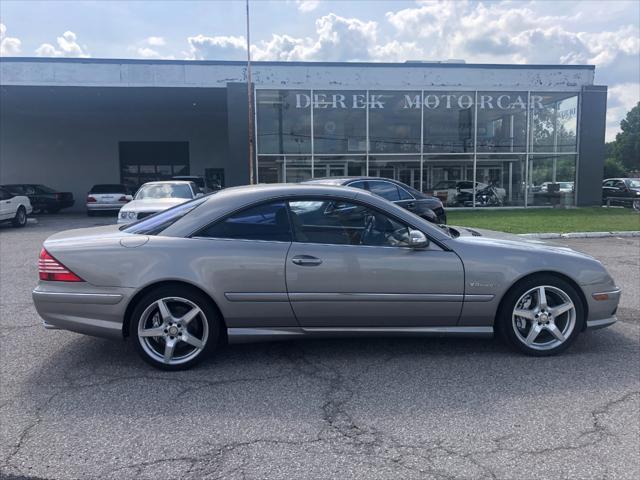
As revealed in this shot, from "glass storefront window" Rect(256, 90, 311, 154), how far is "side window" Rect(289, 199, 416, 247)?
1625 centimetres

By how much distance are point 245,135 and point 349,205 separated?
16236 mm

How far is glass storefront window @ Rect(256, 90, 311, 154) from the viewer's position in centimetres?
2009

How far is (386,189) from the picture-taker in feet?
37.4

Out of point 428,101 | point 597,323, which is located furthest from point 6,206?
point 597,323

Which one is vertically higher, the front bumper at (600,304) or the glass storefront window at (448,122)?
the glass storefront window at (448,122)

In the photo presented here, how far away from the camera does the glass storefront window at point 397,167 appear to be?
2098 centimetres

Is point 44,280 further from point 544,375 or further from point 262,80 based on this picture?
point 262,80

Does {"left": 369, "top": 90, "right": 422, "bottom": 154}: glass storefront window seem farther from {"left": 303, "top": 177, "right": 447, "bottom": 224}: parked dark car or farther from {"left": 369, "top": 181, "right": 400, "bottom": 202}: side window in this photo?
{"left": 369, "top": 181, "right": 400, "bottom": 202}: side window

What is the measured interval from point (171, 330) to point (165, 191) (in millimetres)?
9655

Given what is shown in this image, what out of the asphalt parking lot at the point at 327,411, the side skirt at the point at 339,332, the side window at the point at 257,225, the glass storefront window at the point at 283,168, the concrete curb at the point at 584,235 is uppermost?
the glass storefront window at the point at 283,168

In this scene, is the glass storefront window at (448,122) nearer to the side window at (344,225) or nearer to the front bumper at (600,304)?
the front bumper at (600,304)

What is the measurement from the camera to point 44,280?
14.0ft

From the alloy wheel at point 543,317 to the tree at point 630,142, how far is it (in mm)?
74921

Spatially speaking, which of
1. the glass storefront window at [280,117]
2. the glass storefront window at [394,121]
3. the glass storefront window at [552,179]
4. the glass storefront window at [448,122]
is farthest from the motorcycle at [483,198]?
the glass storefront window at [280,117]
